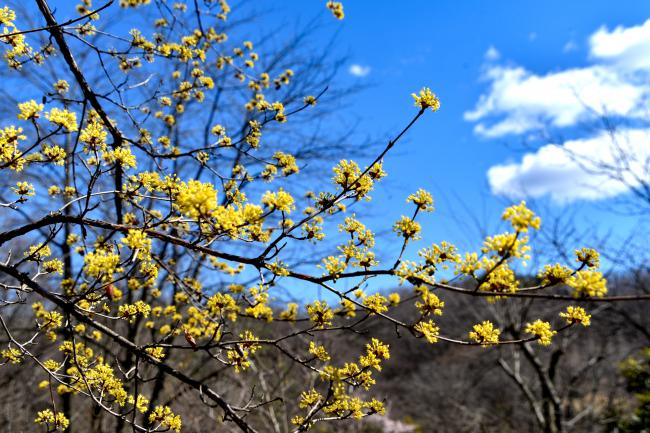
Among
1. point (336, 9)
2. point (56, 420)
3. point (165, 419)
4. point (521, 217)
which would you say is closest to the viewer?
point (521, 217)

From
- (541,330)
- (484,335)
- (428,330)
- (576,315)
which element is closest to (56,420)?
(428,330)

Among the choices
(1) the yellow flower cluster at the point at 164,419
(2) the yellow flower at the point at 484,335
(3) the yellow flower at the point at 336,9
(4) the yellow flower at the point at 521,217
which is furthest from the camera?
(3) the yellow flower at the point at 336,9

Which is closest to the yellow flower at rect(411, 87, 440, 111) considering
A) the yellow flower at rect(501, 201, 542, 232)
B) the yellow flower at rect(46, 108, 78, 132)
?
the yellow flower at rect(501, 201, 542, 232)

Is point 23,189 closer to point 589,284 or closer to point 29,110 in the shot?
point 29,110

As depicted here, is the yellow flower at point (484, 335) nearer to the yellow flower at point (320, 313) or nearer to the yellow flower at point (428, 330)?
the yellow flower at point (428, 330)

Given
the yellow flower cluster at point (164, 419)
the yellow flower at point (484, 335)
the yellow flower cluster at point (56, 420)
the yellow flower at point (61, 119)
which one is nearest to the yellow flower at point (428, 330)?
the yellow flower at point (484, 335)

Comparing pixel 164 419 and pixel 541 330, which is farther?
pixel 164 419

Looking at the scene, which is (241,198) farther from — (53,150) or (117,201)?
(117,201)

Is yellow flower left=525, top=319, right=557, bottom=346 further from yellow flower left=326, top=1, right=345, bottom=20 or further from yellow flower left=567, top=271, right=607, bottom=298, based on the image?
yellow flower left=326, top=1, right=345, bottom=20

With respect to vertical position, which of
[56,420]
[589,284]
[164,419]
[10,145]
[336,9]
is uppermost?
[336,9]

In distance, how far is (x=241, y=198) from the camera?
290 cm

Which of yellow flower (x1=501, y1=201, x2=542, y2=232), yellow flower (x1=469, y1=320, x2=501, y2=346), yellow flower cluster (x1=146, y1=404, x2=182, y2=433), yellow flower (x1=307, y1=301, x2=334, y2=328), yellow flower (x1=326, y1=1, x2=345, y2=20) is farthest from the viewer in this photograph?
yellow flower (x1=326, y1=1, x2=345, y2=20)

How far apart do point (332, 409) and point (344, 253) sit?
102 cm

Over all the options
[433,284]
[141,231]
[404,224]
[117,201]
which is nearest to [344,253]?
[404,224]
